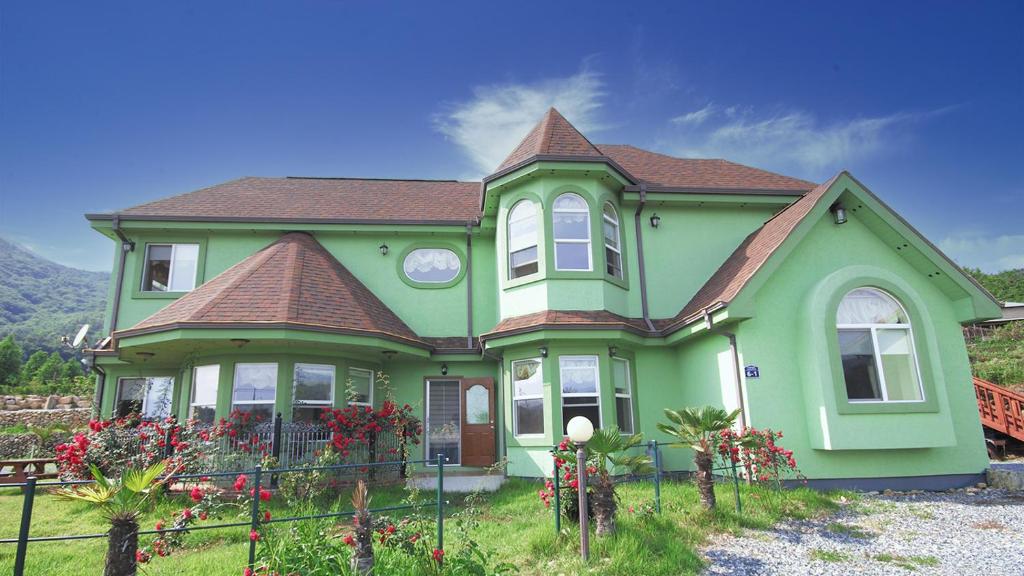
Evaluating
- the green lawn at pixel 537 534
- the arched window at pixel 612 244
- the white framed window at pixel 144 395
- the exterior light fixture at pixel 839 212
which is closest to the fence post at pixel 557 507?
the green lawn at pixel 537 534

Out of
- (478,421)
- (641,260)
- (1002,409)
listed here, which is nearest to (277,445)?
(478,421)

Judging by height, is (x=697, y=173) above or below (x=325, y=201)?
above

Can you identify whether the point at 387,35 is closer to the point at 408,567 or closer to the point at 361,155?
the point at 361,155

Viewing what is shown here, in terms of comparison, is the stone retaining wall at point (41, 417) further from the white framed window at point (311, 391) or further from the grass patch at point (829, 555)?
the grass patch at point (829, 555)

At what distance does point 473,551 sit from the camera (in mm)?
5020

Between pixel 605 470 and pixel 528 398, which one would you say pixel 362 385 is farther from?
pixel 605 470

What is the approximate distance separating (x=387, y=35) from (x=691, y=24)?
8.27 metres

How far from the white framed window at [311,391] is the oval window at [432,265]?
3.59 m

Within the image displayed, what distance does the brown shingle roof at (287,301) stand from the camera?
10078mm

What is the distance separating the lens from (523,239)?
1218 centimetres

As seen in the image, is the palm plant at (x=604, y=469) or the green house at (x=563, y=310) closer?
the palm plant at (x=604, y=469)

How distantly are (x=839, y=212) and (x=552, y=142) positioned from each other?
607cm

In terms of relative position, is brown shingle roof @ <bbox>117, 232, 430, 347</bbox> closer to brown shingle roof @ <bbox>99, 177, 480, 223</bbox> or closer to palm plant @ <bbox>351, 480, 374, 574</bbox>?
brown shingle roof @ <bbox>99, 177, 480, 223</bbox>

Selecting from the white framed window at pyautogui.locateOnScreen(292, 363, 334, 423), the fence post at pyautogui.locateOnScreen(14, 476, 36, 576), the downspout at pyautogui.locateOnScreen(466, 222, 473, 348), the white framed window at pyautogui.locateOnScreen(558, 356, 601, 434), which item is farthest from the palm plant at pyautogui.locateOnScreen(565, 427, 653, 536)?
the downspout at pyautogui.locateOnScreen(466, 222, 473, 348)
